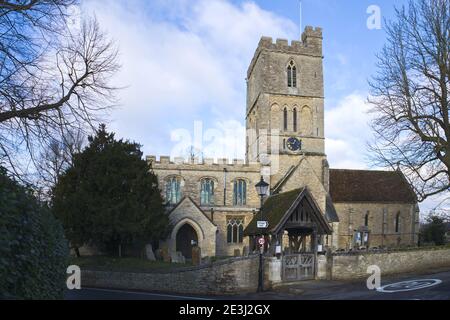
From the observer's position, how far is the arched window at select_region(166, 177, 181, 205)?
117 ft

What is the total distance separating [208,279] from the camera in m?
17.8

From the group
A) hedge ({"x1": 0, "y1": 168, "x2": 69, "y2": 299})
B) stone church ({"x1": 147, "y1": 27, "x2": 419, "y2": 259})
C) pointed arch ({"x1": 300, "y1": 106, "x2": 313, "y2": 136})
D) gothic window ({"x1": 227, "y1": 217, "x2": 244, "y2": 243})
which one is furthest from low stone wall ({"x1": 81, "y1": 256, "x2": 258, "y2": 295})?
pointed arch ({"x1": 300, "y1": 106, "x2": 313, "y2": 136})

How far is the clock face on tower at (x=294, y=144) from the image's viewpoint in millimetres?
37406

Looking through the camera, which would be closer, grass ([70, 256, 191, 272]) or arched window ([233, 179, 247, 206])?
grass ([70, 256, 191, 272])

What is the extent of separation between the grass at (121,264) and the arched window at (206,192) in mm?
12182

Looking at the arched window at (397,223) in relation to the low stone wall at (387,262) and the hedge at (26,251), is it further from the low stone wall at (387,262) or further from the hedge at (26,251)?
the hedge at (26,251)

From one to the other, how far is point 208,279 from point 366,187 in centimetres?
2761

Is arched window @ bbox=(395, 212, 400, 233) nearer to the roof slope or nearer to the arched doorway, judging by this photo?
the roof slope

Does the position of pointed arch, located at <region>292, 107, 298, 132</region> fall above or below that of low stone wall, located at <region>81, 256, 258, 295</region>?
above

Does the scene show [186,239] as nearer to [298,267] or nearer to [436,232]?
[298,267]

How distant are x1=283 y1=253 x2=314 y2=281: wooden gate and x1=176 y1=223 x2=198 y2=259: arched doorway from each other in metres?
16.1

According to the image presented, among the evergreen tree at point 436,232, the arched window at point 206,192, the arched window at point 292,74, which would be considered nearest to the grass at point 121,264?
the arched window at point 206,192

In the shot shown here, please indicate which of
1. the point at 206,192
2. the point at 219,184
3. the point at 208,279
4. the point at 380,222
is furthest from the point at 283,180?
the point at 208,279
